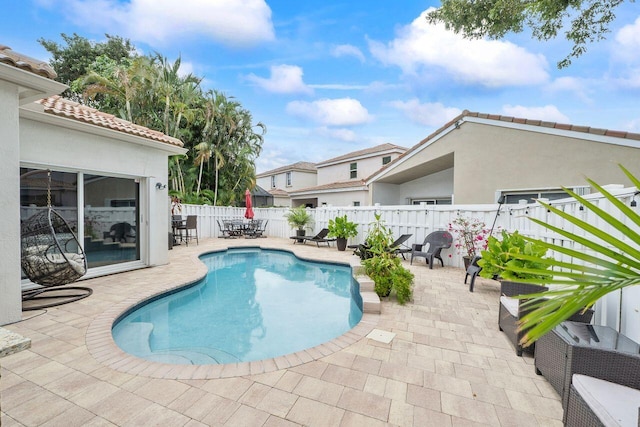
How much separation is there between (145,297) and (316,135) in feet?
95.0

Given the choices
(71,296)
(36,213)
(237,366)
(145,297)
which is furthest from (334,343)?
(36,213)

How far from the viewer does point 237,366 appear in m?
3.05

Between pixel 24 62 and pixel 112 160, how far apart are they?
10.5 feet

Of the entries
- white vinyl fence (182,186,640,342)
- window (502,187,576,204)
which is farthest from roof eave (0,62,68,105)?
window (502,187,576,204)

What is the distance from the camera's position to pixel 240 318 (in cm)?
535

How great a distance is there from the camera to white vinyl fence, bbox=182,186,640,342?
2.85 metres

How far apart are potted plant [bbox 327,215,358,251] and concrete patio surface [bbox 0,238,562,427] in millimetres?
7436

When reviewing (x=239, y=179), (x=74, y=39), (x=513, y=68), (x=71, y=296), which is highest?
(x=74, y=39)

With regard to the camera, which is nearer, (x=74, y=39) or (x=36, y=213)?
(x=36, y=213)

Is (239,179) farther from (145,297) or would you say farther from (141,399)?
(141,399)

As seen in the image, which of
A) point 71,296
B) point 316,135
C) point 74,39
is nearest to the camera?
point 71,296

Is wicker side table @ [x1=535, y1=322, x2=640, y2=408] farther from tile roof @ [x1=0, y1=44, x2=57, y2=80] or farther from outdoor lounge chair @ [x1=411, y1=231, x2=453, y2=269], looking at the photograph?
tile roof @ [x1=0, y1=44, x2=57, y2=80]

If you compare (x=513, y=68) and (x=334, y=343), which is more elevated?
(x=513, y=68)

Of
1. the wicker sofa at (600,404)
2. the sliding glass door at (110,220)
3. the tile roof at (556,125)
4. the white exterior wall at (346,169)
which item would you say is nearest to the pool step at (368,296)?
the wicker sofa at (600,404)
